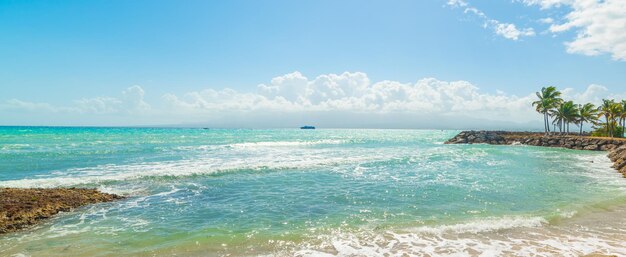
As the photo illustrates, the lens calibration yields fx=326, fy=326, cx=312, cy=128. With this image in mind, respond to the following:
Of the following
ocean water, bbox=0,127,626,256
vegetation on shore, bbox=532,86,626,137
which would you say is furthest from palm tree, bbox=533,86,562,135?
ocean water, bbox=0,127,626,256

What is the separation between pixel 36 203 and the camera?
15.0 metres

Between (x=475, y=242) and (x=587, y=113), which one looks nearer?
(x=475, y=242)

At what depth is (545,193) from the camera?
1916cm

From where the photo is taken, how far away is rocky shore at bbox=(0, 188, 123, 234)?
12980 mm

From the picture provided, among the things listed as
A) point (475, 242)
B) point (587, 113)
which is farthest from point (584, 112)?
point (475, 242)

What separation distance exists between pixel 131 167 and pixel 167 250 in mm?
22915

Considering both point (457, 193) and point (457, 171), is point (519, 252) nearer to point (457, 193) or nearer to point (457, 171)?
point (457, 193)

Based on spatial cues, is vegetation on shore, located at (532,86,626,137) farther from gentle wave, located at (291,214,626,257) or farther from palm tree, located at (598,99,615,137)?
gentle wave, located at (291,214,626,257)

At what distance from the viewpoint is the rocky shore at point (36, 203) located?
42.6 ft

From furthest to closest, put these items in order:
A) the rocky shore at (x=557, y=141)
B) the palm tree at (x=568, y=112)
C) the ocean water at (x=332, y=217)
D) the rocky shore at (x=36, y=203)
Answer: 1. the palm tree at (x=568, y=112)
2. the rocky shore at (x=557, y=141)
3. the rocky shore at (x=36, y=203)
4. the ocean water at (x=332, y=217)

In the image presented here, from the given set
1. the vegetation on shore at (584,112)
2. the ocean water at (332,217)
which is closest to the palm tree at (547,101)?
the vegetation on shore at (584,112)

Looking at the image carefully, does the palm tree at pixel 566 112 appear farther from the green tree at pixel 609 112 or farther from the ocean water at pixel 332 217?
the ocean water at pixel 332 217

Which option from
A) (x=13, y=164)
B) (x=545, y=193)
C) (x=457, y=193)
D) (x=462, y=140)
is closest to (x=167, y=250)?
(x=457, y=193)

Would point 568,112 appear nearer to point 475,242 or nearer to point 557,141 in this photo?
point 557,141
